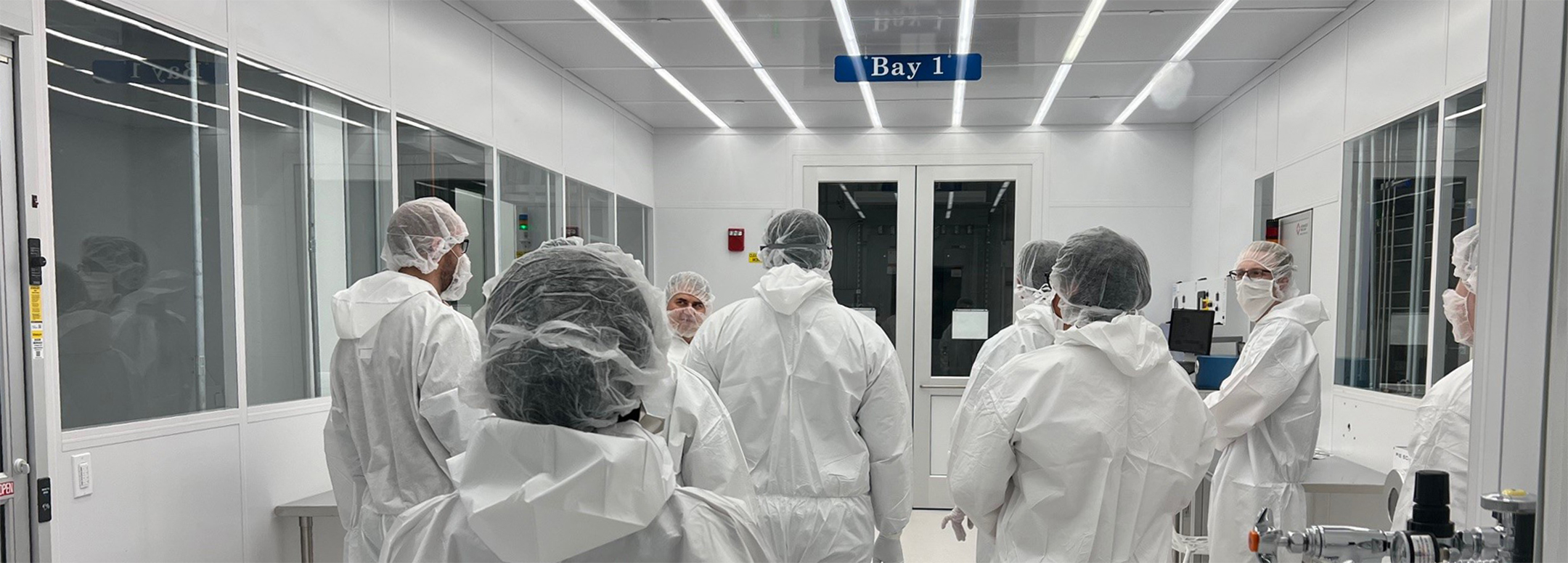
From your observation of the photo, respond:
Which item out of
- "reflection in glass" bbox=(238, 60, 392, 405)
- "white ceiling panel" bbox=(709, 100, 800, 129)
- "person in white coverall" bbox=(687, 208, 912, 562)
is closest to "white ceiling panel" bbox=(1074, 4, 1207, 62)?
"white ceiling panel" bbox=(709, 100, 800, 129)

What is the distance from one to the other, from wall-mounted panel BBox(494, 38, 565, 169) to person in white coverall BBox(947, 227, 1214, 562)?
2.99m

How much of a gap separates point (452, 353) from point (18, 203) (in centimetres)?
95

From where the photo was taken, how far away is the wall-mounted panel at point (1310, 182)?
3629mm

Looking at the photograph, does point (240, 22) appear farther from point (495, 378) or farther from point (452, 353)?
point (495, 378)

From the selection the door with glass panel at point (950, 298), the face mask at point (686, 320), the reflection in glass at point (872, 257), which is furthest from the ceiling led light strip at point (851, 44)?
the face mask at point (686, 320)

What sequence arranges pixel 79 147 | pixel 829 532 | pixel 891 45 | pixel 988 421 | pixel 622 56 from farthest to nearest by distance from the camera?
pixel 622 56 < pixel 891 45 < pixel 829 532 < pixel 79 147 < pixel 988 421

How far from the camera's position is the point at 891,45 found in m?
4.04

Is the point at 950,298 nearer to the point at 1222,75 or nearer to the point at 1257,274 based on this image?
the point at 1222,75

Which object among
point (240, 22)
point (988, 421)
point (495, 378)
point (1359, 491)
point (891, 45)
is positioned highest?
point (891, 45)

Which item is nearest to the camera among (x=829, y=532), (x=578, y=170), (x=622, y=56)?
(x=829, y=532)

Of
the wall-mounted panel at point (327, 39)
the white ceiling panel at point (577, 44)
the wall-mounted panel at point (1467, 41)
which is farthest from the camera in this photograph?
the white ceiling panel at point (577, 44)

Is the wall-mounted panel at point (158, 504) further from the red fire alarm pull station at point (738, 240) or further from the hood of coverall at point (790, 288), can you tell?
the red fire alarm pull station at point (738, 240)

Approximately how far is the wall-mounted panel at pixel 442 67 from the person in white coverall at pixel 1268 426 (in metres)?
3.15

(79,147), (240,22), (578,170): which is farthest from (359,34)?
(578,170)
